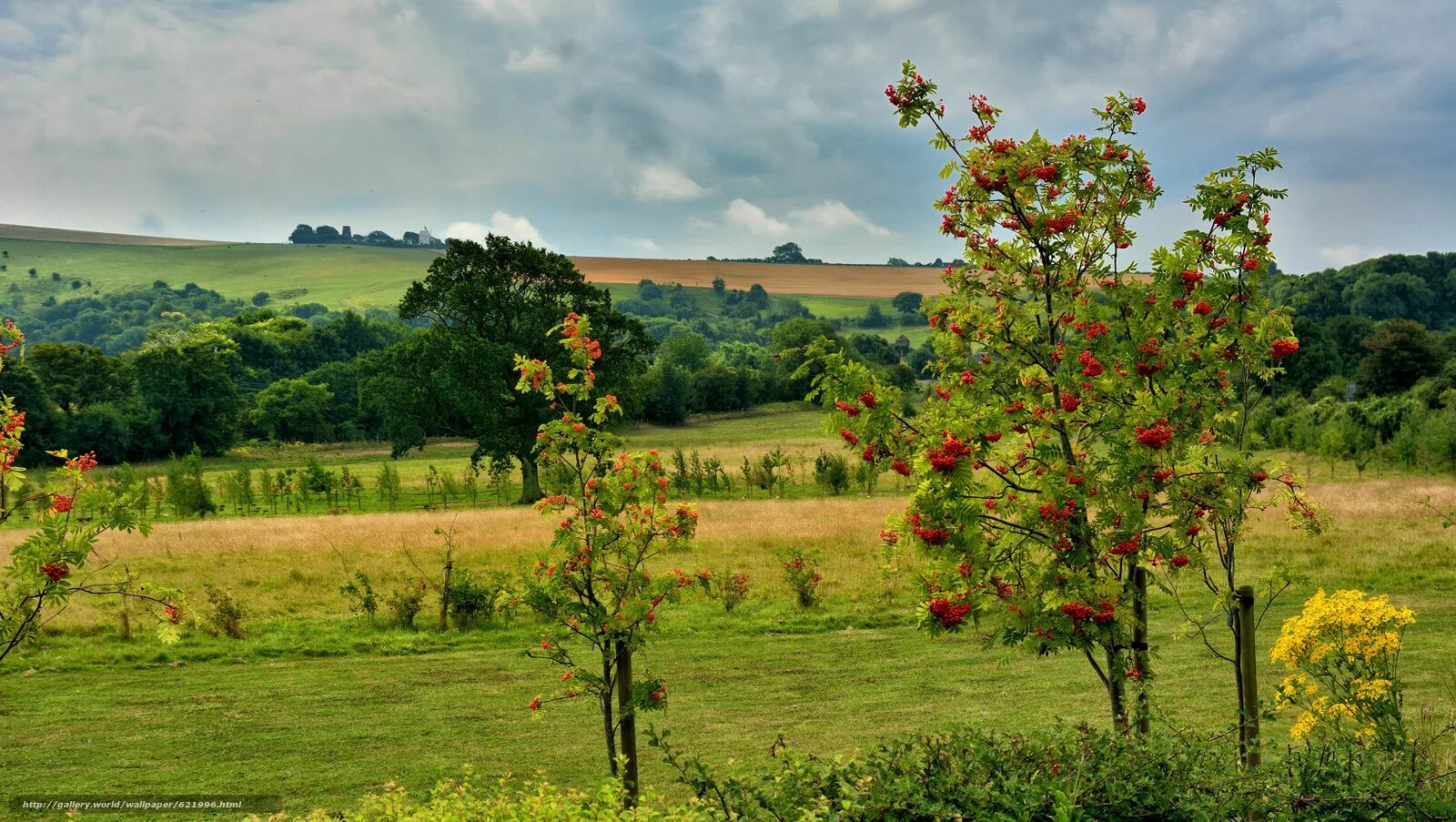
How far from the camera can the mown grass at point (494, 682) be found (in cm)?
1077

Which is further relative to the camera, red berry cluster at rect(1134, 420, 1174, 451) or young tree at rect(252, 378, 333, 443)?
young tree at rect(252, 378, 333, 443)

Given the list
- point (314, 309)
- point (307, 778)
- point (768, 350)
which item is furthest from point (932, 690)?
point (314, 309)

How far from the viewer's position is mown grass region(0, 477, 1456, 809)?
1077cm

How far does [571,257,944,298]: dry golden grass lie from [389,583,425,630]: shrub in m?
132

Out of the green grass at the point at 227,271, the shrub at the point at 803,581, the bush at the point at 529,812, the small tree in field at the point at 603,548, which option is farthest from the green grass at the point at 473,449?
the green grass at the point at 227,271

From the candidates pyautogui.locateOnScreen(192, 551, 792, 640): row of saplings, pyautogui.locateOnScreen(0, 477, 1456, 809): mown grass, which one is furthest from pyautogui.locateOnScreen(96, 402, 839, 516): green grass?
pyautogui.locateOnScreen(192, 551, 792, 640): row of saplings

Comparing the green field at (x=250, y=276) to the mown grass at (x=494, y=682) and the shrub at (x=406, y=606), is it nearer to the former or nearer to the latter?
the mown grass at (x=494, y=682)

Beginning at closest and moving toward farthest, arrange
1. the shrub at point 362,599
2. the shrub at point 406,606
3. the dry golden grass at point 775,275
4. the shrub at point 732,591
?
the shrub at point 362,599 < the shrub at point 406,606 < the shrub at point 732,591 < the dry golden grass at point 775,275

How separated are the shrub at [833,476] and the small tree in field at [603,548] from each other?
99.9 ft

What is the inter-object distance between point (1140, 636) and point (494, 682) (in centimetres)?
967

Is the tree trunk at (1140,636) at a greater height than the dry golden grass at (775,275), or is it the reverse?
the dry golden grass at (775,275)

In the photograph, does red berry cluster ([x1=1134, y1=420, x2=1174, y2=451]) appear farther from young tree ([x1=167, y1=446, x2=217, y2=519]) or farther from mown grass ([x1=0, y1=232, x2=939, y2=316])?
mown grass ([x1=0, y1=232, x2=939, y2=316])

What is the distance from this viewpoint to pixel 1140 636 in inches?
294

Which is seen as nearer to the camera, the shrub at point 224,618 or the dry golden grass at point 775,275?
the shrub at point 224,618
